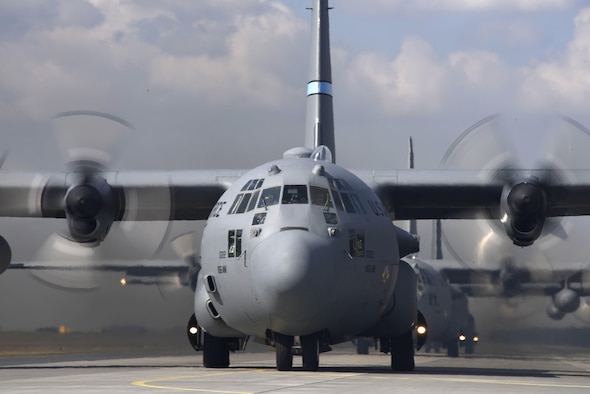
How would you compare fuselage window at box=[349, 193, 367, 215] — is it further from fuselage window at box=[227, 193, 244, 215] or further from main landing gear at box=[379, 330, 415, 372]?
main landing gear at box=[379, 330, 415, 372]

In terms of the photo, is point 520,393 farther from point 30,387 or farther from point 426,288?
point 426,288

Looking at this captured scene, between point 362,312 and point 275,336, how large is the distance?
1.58m

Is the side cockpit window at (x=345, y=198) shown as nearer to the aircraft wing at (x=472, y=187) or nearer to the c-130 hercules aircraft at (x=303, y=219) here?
the c-130 hercules aircraft at (x=303, y=219)

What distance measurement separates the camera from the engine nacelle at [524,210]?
21219 mm

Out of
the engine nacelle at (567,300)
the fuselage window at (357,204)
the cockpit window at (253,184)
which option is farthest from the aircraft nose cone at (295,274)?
the engine nacelle at (567,300)

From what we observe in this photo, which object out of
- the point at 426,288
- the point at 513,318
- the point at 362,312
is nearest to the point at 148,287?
the point at 426,288

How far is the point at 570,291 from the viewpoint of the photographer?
153 feet

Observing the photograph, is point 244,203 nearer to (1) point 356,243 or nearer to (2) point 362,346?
(1) point 356,243

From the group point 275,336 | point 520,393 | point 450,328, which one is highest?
point 450,328

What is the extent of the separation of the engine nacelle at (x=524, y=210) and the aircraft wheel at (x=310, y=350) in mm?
6027

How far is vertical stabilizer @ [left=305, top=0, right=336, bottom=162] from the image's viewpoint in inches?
1030

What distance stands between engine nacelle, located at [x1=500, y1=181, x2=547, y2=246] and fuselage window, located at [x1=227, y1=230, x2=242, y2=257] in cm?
668

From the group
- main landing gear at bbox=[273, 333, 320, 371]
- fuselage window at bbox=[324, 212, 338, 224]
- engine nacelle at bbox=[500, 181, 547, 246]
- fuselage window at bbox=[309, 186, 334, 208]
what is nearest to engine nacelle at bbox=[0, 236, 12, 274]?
main landing gear at bbox=[273, 333, 320, 371]

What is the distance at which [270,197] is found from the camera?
56.8ft
